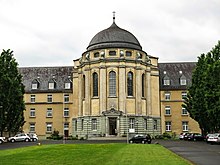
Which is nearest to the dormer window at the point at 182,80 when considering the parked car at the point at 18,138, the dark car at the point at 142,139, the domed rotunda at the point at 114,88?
the domed rotunda at the point at 114,88

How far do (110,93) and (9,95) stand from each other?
22.6 meters

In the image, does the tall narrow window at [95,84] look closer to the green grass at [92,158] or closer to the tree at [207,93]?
the tree at [207,93]

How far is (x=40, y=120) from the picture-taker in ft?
283

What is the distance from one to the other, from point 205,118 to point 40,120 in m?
39.8

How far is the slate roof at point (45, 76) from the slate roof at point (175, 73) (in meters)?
20.9

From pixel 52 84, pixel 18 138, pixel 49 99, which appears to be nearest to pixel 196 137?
pixel 18 138

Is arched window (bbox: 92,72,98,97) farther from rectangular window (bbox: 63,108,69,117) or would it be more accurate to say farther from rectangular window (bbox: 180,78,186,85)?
rectangular window (bbox: 180,78,186,85)

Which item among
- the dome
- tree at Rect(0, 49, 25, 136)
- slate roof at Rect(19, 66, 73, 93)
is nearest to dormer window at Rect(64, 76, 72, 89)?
slate roof at Rect(19, 66, 73, 93)

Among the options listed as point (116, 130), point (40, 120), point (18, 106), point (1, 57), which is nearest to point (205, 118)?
point (116, 130)

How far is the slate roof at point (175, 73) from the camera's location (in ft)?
287

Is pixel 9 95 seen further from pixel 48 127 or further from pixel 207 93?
pixel 48 127

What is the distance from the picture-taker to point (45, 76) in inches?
3615

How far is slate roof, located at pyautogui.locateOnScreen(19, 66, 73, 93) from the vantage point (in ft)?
292

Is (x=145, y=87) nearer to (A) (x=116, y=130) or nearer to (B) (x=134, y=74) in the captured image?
(B) (x=134, y=74)
